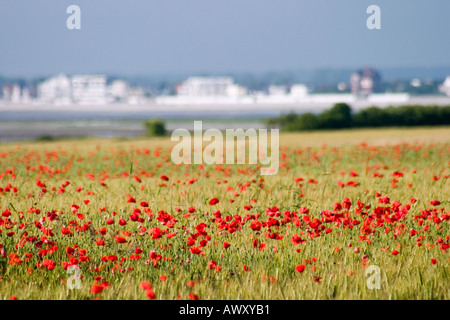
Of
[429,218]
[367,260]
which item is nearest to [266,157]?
[429,218]

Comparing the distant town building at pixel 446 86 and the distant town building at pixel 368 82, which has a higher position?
the distant town building at pixel 368 82

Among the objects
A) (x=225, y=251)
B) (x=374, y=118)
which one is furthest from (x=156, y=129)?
(x=225, y=251)

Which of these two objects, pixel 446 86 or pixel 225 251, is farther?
pixel 446 86

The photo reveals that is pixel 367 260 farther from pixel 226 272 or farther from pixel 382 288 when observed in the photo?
pixel 226 272

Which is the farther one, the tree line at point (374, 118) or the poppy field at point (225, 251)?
the tree line at point (374, 118)

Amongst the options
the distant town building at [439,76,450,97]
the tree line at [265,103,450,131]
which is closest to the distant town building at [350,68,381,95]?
the distant town building at [439,76,450,97]

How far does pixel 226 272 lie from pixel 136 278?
810 mm

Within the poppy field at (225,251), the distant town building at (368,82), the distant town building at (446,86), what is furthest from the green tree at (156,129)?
the distant town building at (368,82)

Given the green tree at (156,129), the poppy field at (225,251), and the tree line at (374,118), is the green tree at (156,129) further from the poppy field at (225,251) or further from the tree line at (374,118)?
the poppy field at (225,251)

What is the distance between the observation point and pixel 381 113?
4691 cm

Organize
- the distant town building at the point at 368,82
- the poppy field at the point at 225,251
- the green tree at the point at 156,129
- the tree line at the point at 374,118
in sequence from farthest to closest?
→ the distant town building at the point at 368,82 < the green tree at the point at 156,129 < the tree line at the point at 374,118 < the poppy field at the point at 225,251

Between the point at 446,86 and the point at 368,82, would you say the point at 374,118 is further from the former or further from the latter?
the point at 368,82
